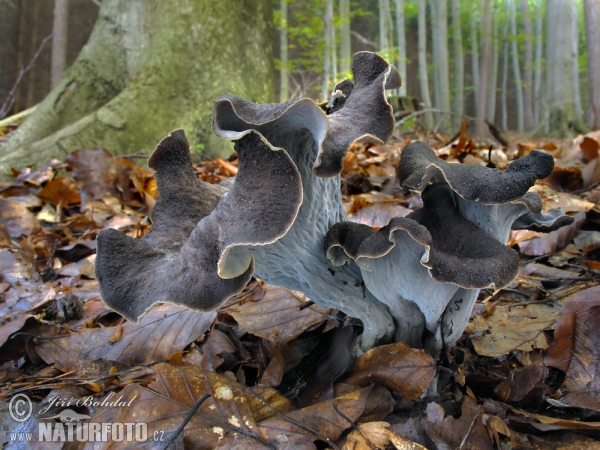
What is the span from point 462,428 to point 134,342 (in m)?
1.75

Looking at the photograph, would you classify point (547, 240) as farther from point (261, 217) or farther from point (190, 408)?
point (190, 408)

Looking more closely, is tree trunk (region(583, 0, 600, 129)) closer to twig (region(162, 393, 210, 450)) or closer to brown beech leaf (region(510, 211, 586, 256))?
brown beech leaf (region(510, 211, 586, 256))

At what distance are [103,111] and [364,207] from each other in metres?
3.71

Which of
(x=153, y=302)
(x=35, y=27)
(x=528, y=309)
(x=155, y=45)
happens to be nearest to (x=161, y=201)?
(x=153, y=302)

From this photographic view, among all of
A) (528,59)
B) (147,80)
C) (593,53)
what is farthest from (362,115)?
(528,59)

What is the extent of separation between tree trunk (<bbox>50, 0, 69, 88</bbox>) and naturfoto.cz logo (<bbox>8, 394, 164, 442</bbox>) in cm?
1130

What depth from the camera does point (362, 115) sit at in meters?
1.43

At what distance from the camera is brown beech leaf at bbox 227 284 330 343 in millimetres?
2199

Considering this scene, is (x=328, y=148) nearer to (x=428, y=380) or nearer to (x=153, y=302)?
(x=153, y=302)

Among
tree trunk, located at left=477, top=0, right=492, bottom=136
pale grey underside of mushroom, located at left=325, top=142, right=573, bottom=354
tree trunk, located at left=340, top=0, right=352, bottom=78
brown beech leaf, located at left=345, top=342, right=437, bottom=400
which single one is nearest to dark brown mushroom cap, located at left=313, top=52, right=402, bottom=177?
pale grey underside of mushroom, located at left=325, top=142, right=573, bottom=354

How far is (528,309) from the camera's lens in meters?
2.23

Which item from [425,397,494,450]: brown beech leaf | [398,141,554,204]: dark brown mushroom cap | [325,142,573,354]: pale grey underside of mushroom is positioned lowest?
[425,397,494,450]: brown beech leaf

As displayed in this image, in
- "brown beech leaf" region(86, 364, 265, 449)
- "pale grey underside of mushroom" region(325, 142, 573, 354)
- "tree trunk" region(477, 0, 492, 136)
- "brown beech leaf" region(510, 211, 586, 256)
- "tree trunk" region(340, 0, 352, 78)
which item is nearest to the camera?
"pale grey underside of mushroom" region(325, 142, 573, 354)

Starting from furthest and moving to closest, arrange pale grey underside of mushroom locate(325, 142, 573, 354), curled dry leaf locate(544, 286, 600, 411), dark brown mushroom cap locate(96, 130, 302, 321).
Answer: curled dry leaf locate(544, 286, 600, 411) → pale grey underside of mushroom locate(325, 142, 573, 354) → dark brown mushroom cap locate(96, 130, 302, 321)
